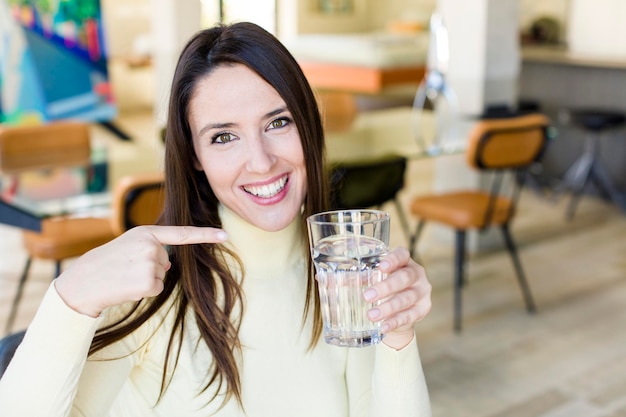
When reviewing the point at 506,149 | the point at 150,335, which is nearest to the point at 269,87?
the point at 150,335

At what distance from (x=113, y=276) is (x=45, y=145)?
290 centimetres

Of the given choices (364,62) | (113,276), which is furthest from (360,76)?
(113,276)

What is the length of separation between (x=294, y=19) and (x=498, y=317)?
7.73m

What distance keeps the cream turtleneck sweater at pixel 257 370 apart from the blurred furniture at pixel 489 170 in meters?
2.26

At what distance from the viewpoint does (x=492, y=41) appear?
4430mm

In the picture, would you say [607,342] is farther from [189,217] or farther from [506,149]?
[189,217]

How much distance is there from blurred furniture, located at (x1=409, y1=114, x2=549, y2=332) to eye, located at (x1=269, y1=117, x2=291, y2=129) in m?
2.34

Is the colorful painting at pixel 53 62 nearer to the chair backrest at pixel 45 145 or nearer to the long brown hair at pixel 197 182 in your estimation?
the chair backrest at pixel 45 145

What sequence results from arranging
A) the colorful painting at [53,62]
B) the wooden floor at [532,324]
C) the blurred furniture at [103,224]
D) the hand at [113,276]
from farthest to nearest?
1. the colorful painting at [53,62]
2. the wooden floor at [532,324]
3. the blurred furniture at [103,224]
4. the hand at [113,276]

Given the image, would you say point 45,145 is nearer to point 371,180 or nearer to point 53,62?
point 371,180

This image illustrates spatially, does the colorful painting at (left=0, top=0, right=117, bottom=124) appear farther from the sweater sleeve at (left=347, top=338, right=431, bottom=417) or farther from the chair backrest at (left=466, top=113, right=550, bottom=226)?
the sweater sleeve at (left=347, top=338, right=431, bottom=417)

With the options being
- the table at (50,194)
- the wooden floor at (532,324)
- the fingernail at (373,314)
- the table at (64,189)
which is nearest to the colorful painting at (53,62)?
the wooden floor at (532,324)

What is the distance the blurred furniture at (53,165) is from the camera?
2.98 meters

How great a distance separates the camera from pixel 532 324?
3.58 meters
